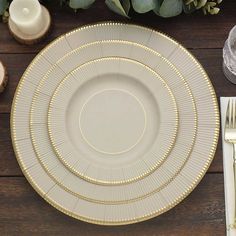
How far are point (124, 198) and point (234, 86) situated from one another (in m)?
0.22

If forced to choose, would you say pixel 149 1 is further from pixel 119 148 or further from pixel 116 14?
pixel 119 148

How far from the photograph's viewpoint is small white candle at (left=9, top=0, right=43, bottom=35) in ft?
2.11

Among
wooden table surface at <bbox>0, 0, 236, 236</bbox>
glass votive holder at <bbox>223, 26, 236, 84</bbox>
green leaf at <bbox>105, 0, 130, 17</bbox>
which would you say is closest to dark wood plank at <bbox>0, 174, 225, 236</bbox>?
wooden table surface at <bbox>0, 0, 236, 236</bbox>

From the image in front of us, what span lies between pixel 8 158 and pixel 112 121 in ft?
0.48

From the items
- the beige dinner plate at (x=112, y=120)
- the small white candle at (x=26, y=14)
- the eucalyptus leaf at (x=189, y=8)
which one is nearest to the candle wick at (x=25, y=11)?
the small white candle at (x=26, y=14)

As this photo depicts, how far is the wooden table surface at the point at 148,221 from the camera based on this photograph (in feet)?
2.03

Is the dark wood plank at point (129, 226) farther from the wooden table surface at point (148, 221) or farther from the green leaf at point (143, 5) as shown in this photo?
the green leaf at point (143, 5)

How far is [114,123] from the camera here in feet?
2.09

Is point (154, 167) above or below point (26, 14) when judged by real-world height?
below

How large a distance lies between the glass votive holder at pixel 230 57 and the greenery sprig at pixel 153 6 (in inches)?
1.8

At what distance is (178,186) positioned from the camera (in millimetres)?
593

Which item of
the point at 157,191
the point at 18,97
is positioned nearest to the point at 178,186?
the point at 157,191

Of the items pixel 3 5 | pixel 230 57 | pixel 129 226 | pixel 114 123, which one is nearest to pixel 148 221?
pixel 129 226

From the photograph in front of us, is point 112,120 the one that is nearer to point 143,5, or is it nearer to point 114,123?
point 114,123
